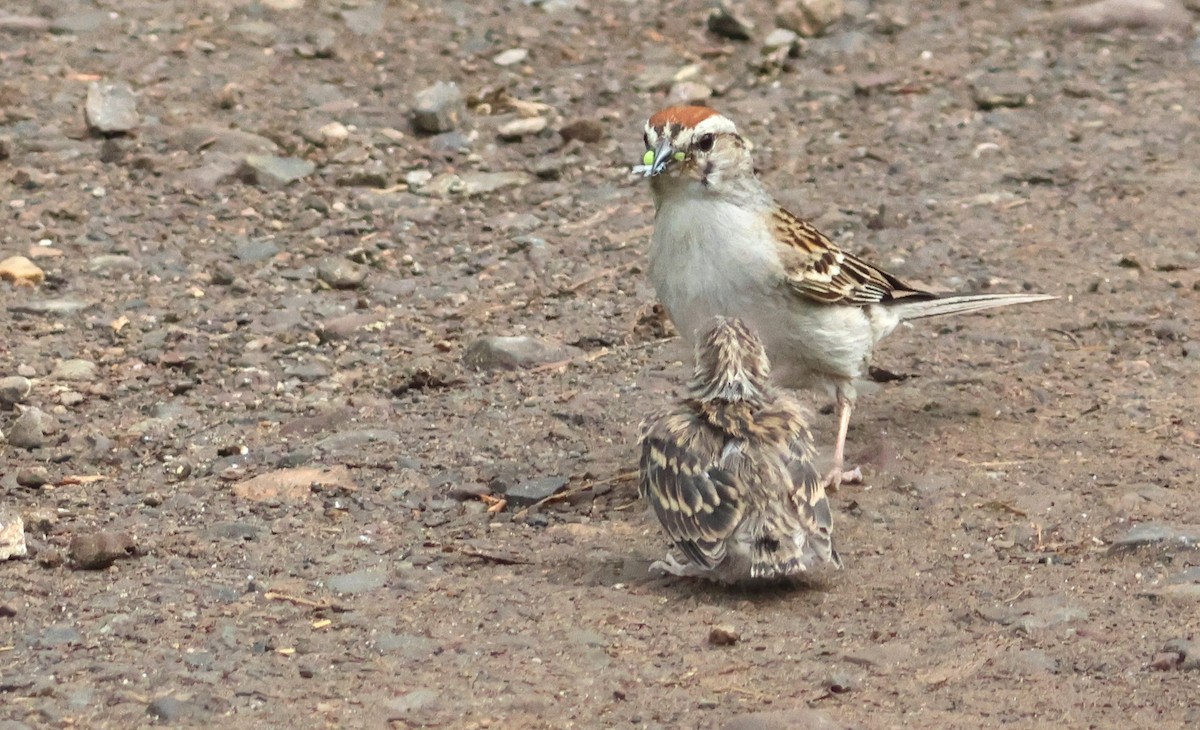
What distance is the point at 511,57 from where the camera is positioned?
1261 centimetres

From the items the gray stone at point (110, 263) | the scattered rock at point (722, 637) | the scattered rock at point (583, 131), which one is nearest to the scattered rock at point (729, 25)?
the scattered rock at point (583, 131)

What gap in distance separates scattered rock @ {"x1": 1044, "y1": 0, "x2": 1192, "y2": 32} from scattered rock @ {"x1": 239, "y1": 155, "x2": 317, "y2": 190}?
6169mm

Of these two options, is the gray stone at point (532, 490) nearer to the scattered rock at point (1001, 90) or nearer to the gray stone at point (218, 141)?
the gray stone at point (218, 141)

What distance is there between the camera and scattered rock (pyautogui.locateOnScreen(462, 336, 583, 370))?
8312 mm

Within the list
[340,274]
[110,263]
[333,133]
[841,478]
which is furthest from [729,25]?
[841,478]

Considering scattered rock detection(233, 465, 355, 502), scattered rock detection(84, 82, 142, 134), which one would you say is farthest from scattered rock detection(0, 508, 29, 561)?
scattered rock detection(84, 82, 142, 134)

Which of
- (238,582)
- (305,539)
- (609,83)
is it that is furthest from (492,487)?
(609,83)

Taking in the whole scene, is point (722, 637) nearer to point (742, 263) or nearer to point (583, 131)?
point (742, 263)

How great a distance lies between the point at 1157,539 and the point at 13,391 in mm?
4801

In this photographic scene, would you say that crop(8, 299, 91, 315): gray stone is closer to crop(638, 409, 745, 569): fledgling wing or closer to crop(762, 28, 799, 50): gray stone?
A: crop(638, 409, 745, 569): fledgling wing

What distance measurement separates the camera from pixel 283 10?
12.9 meters

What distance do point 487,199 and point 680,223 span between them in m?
3.81

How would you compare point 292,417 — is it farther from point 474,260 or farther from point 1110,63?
point 1110,63

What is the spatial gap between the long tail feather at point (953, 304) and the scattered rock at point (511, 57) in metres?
5.31
